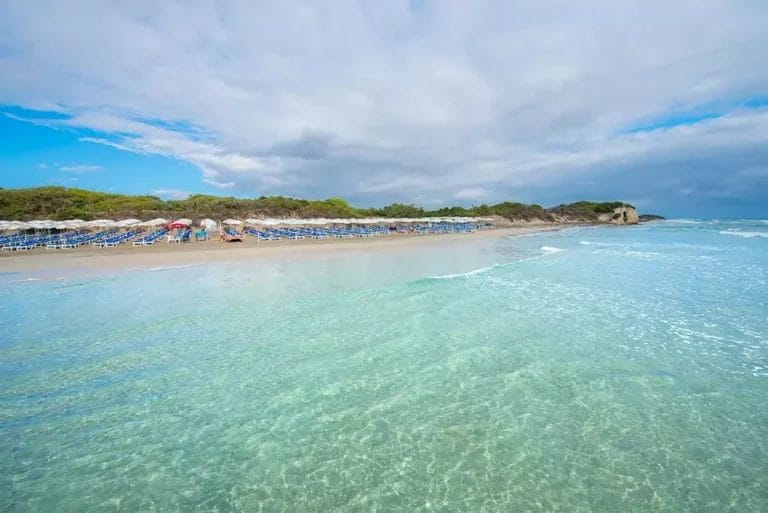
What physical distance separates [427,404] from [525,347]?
313 cm

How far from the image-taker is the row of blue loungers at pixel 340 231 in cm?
3872

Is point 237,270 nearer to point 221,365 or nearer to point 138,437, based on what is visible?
point 221,365

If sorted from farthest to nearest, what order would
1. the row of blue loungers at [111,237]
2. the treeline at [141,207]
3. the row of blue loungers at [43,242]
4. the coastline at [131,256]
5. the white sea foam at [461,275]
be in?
the treeline at [141,207]
the row of blue loungers at [111,237]
the row of blue loungers at [43,242]
the coastline at [131,256]
the white sea foam at [461,275]

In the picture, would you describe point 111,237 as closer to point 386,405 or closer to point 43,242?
point 43,242

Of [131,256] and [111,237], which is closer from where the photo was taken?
[131,256]

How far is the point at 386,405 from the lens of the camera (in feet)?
17.8

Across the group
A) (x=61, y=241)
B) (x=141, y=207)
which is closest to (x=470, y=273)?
(x=61, y=241)

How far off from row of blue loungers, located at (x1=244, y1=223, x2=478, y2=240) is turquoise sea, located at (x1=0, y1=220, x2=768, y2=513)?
2731 centimetres

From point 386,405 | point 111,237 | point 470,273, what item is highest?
point 111,237

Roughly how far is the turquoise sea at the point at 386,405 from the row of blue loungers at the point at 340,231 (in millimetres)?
27310

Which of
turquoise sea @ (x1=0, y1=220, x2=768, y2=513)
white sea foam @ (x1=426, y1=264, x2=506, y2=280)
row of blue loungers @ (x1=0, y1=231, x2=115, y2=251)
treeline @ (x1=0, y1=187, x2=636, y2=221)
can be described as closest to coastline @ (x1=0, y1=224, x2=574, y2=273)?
row of blue loungers @ (x1=0, y1=231, x2=115, y2=251)

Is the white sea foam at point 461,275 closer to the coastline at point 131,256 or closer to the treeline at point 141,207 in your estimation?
Result: the coastline at point 131,256

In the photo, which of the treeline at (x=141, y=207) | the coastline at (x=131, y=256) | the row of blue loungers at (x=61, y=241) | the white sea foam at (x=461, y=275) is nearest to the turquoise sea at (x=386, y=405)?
the white sea foam at (x=461, y=275)

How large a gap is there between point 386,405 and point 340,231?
125 feet
